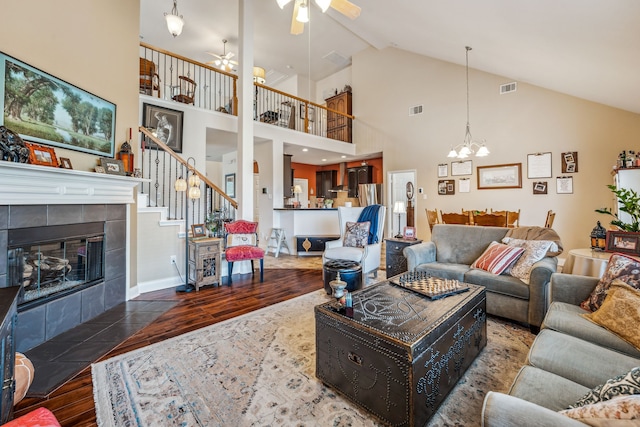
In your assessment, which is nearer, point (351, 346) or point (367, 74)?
point (351, 346)

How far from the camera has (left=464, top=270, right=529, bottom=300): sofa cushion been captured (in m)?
2.49

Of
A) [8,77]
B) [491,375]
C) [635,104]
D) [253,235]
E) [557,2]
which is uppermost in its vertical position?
[557,2]

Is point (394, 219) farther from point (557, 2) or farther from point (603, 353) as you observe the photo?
point (603, 353)

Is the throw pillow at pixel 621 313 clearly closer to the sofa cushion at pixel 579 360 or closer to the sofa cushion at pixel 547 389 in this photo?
the sofa cushion at pixel 579 360

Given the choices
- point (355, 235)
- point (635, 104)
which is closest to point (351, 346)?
point (355, 235)

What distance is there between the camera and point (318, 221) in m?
6.25

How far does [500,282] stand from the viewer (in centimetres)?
262

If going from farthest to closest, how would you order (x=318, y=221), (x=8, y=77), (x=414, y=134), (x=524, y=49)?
(x=414, y=134) → (x=318, y=221) → (x=524, y=49) → (x=8, y=77)

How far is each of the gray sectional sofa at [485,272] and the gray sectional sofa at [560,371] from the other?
58 cm

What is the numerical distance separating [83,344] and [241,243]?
7.18 ft

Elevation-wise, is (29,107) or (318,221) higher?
(29,107)

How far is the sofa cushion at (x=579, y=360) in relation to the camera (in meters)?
1.21

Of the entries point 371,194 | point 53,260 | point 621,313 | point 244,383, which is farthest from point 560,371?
point 371,194

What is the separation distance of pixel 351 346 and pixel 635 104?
5.61 m
